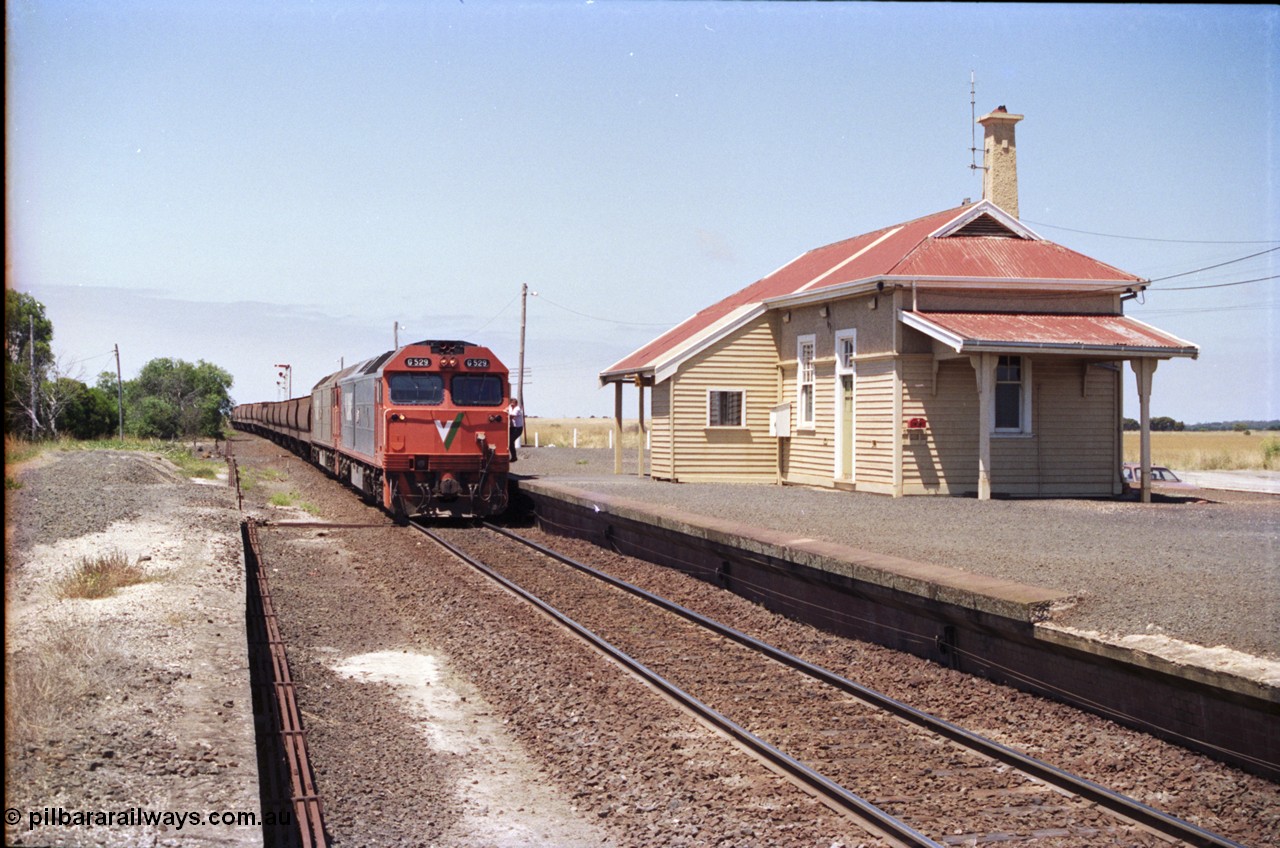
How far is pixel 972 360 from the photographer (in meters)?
16.4

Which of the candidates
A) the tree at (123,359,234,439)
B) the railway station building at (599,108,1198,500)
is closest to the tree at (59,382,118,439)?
the tree at (123,359,234,439)

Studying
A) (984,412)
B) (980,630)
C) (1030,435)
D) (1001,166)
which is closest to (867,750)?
(980,630)

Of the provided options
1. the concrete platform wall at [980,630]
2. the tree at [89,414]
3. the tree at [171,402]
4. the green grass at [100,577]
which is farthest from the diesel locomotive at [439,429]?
the tree at [171,402]

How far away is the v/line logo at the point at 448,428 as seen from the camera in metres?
18.2

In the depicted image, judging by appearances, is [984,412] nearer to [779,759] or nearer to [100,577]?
[779,759]

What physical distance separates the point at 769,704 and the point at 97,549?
902cm

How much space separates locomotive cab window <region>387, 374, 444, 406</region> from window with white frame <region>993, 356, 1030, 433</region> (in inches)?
350

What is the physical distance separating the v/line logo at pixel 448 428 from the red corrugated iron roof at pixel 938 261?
4259 mm

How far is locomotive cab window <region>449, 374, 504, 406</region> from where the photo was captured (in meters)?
18.5

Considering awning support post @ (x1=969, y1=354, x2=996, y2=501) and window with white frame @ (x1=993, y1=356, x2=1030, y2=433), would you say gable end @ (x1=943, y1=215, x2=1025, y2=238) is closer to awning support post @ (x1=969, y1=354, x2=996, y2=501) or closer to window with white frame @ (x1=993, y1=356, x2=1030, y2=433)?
window with white frame @ (x1=993, y1=356, x2=1030, y2=433)

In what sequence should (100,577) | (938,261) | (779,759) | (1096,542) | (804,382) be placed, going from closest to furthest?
1. (779,759)
2. (100,577)
3. (1096,542)
4. (938,261)
5. (804,382)

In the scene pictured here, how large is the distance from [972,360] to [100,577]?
38.5 ft

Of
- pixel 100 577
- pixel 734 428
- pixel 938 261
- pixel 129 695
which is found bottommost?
pixel 129 695

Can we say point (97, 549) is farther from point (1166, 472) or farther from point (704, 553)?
point (1166, 472)
